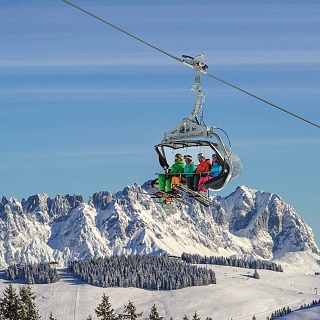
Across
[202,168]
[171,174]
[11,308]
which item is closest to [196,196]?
[202,168]

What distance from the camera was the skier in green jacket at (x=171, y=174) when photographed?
→ 32375 mm

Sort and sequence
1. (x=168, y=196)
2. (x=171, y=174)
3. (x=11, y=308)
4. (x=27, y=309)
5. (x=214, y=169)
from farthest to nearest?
(x=27, y=309) < (x=11, y=308) < (x=168, y=196) < (x=171, y=174) < (x=214, y=169)

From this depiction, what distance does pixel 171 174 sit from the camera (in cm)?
3238

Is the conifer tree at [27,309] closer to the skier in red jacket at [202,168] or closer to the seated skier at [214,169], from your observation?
the skier in red jacket at [202,168]

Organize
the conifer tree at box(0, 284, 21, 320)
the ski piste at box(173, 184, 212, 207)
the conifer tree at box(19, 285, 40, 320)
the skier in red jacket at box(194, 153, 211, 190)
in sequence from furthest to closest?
the conifer tree at box(19, 285, 40, 320), the conifer tree at box(0, 284, 21, 320), the skier in red jacket at box(194, 153, 211, 190), the ski piste at box(173, 184, 212, 207)

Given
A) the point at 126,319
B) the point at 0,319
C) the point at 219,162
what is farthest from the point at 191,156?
the point at 126,319

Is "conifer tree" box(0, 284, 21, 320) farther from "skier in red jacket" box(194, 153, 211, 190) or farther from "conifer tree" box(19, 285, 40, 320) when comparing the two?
"skier in red jacket" box(194, 153, 211, 190)

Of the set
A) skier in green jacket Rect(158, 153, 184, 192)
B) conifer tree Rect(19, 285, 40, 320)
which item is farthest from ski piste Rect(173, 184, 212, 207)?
conifer tree Rect(19, 285, 40, 320)

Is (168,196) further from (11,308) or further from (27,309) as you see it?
(27,309)

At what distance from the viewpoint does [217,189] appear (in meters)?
31.8

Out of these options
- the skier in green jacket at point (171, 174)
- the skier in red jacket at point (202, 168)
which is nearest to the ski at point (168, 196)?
the skier in green jacket at point (171, 174)

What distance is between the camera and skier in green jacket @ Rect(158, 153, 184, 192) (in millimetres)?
32375

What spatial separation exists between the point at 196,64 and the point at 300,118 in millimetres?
6756

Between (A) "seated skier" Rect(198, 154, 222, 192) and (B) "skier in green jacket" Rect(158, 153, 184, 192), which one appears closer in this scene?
(A) "seated skier" Rect(198, 154, 222, 192)
